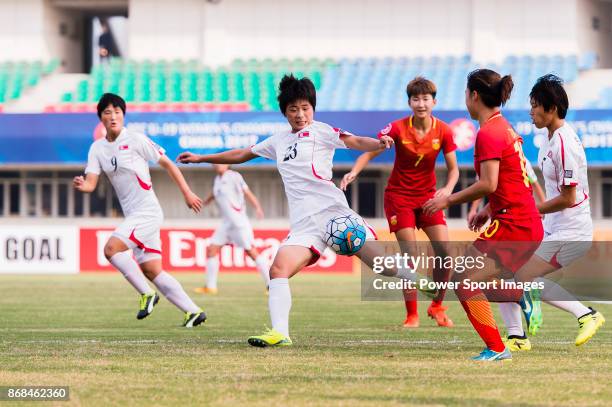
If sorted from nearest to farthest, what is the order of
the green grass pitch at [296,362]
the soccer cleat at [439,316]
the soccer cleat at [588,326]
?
1. the green grass pitch at [296,362]
2. the soccer cleat at [588,326]
3. the soccer cleat at [439,316]

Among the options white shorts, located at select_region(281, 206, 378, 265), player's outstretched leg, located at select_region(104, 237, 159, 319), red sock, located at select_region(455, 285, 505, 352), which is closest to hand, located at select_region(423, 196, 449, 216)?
red sock, located at select_region(455, 285, 505, 352)

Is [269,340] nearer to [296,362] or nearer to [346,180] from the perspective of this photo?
[296,362]

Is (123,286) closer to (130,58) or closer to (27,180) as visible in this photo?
(27,180)

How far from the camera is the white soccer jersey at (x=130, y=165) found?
1190 centimetres

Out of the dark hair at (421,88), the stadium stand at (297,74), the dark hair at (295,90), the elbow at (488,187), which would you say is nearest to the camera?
the elbow at (488,187)

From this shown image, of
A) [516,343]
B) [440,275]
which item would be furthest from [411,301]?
[516,343]

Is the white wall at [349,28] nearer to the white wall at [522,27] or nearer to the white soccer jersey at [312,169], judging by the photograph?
the white wall at [522,27]

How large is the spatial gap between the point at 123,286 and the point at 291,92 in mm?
12486

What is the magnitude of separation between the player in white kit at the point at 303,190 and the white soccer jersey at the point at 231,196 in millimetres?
10200

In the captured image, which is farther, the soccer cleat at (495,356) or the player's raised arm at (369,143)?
the player's raised arm at (369,143)

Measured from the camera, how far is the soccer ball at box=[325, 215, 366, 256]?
9.59 meters

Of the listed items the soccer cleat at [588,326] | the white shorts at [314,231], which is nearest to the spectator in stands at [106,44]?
the white shorts at [314,231]

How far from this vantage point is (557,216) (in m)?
10.2

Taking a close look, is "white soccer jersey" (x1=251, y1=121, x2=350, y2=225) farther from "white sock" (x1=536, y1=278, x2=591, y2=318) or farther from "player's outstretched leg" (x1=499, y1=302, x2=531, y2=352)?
"white sock" (x1=536, y1=278, x2=591, y2=318)
